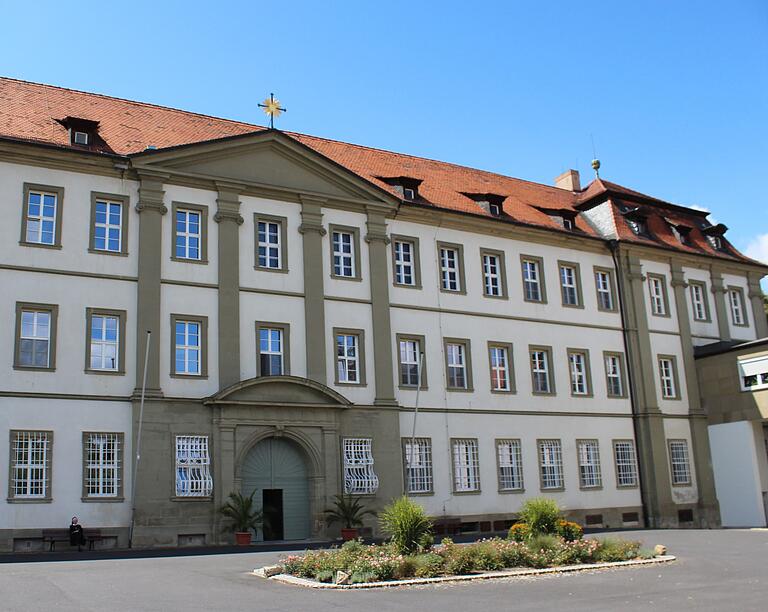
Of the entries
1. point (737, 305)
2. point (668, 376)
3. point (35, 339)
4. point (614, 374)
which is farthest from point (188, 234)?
point (737, 305)

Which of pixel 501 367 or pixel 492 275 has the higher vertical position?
pixel 492 275

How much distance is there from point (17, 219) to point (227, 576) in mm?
13860

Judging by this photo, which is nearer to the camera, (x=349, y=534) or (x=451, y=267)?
(x=349, y=534)

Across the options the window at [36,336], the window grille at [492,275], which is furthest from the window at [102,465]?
the window grille at [492,275]

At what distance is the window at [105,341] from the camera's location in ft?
84.8

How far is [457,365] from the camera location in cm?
3247

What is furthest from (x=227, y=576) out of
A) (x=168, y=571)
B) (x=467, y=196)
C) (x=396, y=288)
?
(x=467, y=196)

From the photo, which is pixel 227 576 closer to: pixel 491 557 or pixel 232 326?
pixel 491 557

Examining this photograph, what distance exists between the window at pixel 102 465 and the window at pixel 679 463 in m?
21.7

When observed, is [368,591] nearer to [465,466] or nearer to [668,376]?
[465,466]

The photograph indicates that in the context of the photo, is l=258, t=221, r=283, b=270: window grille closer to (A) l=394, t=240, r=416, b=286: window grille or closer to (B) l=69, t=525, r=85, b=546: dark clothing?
(A) l=394, t=240, r=416, b=286: window grille

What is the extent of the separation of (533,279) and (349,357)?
926 cm

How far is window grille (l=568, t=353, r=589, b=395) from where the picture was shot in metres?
35.2

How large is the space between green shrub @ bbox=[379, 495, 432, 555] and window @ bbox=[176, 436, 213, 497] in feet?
32.4
